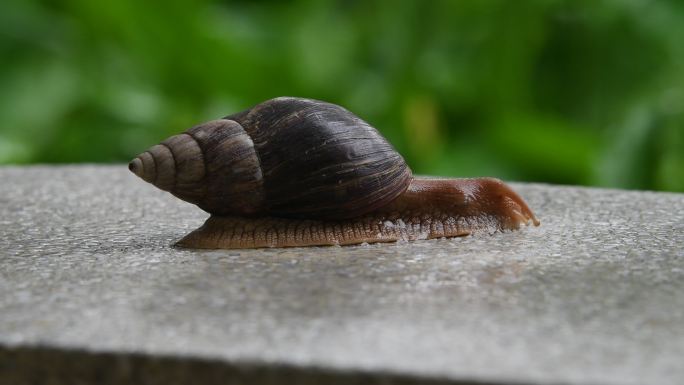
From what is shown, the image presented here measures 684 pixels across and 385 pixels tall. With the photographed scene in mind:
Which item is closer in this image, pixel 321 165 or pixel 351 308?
pixel 351 308

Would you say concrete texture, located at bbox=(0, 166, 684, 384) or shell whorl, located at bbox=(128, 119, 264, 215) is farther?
shell whorl, located at bbox=(128, 119, 264, 215)

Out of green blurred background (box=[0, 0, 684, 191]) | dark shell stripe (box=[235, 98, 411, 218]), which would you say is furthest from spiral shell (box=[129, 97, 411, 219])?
green blurred background (box=[0, 0, 684, 191])

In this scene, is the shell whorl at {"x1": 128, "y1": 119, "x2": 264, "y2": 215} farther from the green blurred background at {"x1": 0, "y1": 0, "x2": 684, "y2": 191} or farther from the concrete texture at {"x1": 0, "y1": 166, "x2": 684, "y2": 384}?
the green blurred background at {"x1": 0, "y1": 0, "x2": 684, "y2": 191}

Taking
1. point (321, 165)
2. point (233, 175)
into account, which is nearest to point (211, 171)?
point (233, 175)

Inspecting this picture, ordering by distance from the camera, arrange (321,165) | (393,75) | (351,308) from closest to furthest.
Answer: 1. (351,308)
2. (321,165)
3. (393,75)

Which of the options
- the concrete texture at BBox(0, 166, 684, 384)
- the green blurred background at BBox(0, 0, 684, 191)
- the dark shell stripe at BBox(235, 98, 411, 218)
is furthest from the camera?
the green blurred background at BBox(0, 0, 684, 191)

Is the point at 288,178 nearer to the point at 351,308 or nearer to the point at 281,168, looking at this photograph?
the point at 281,168

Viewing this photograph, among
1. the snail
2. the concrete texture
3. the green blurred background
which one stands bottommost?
the concrete texture

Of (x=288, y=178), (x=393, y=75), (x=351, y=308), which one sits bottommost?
(x=351, y=308)

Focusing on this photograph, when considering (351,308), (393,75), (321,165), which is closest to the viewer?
(351,308)
